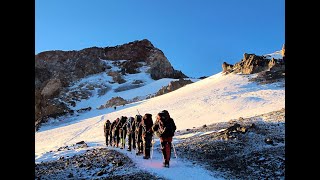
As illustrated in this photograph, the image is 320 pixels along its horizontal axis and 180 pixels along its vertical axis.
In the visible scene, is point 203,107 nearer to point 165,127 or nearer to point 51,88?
point 165,127

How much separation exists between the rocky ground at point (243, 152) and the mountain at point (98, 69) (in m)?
48.2

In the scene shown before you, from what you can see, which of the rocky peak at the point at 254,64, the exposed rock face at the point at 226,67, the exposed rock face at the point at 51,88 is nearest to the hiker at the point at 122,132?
the rocky peak at the point at 254,64

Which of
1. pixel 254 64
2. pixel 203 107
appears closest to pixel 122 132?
pixel 203 107

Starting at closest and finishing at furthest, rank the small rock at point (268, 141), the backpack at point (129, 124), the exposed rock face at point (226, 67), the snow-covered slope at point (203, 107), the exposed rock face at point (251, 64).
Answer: the small rock at point (268, 141)
the backpack at point (129, 124)
the snow-covered slope at point (203, 107)
the exposed rock face at point (251, 64)
the exposed rock face at point (226, 67)

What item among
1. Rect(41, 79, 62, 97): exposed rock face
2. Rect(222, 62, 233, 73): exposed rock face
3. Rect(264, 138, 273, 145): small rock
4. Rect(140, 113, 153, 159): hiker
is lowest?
Rect(264, 138, 273, 145): small rock

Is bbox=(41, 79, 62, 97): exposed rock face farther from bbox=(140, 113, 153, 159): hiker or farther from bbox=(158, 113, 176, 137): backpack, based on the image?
bbox=(158, 113, 176, 137): backpack

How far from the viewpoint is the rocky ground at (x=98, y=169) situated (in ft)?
36.7

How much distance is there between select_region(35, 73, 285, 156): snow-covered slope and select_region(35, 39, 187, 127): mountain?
25779 mm

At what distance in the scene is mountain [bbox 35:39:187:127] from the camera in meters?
78.1

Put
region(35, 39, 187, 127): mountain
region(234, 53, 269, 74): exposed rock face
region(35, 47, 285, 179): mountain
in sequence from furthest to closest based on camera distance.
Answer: region(35, 39, 187, 127): mountain < region(234, 53, 269, 74): exposed rock face < region(35, 47, 285, 179): mountain

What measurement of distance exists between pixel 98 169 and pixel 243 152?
5547 millimetres

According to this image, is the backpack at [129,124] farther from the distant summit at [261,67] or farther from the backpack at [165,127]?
the distant summit at [261,67]

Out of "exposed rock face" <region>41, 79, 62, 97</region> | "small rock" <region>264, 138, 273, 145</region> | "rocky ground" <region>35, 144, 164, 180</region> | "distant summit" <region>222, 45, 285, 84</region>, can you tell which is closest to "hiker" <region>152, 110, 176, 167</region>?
"rocky ground" <region>35, 144, 164, 180</region>

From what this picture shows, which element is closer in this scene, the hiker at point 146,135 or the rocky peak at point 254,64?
the hiker at point 146,135
